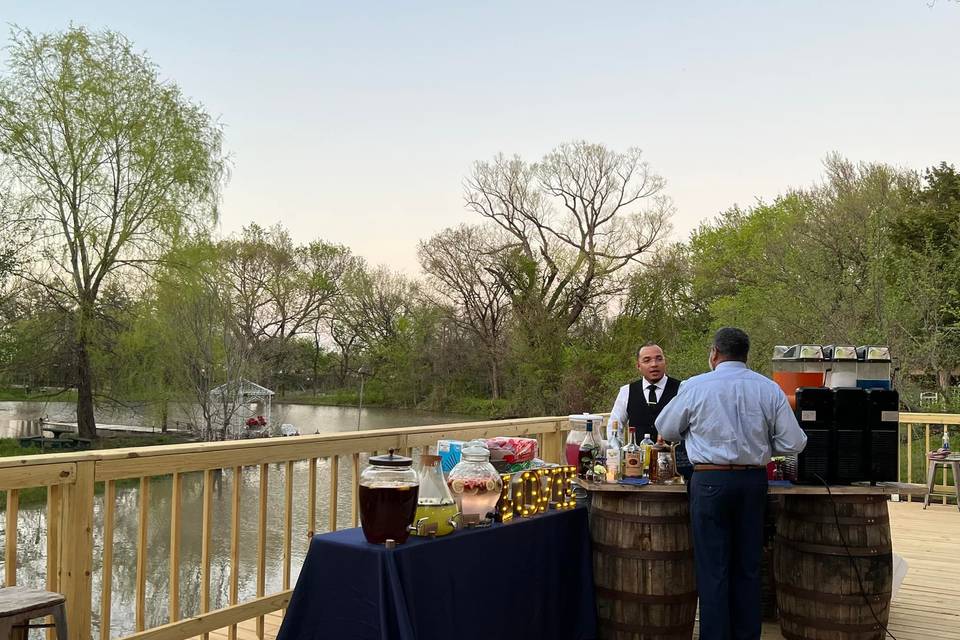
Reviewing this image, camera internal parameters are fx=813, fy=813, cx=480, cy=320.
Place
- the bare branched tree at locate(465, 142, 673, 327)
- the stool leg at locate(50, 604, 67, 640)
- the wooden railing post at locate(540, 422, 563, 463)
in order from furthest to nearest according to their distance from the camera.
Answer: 1. the bare branched tree at locate(465, 142, 673, 327)
2. the wooden railing post at locate(540, 422, 563, 463)
3. the stool leg at locate(50, 604, 67, 640)

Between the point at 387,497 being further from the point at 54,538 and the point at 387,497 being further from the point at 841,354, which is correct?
the point at 841,354

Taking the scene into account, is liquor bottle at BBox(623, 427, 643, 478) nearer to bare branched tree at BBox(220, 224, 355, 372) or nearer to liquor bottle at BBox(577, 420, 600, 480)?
liquor bottle at BBox(577, 420, 600, 480)

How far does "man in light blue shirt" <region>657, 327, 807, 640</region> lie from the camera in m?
3.34

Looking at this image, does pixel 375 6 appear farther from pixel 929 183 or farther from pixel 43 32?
pixel 929 183

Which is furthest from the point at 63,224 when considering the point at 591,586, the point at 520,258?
the point at 591,586

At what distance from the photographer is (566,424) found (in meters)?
5.45

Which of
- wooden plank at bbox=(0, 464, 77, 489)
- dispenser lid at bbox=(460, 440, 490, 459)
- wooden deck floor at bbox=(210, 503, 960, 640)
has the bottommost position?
wooden deck floor at bbox=(210, 503, 960, 640)

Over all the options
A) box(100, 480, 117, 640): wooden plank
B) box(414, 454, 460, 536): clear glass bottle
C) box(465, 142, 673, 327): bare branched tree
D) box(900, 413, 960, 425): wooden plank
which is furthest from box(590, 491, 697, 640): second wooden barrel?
box(465, 142, 673, 327): bare branched tree

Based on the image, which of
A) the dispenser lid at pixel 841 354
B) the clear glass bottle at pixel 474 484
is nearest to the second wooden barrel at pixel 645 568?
the clear glass bottle at pixel 474 484

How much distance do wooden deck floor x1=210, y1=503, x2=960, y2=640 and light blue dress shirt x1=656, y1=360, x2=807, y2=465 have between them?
1.14 metres

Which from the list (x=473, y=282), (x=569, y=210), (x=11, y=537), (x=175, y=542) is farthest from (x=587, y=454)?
(x=473, y=282)

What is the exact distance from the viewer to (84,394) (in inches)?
909

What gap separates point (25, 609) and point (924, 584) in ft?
16.7

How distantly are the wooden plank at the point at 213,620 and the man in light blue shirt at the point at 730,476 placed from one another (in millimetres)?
1851
